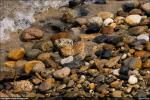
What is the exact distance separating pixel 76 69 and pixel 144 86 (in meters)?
0.96

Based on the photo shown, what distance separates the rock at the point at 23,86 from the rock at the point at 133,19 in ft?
6.56

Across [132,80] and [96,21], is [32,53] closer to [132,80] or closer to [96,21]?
[96,21]

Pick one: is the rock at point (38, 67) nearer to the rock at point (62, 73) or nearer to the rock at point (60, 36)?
the rock at point (62, 73)

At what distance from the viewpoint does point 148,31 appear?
227 inches

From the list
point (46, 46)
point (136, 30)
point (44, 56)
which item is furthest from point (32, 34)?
point (136, 30)

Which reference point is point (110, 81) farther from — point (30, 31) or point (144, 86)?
point (30, 31)

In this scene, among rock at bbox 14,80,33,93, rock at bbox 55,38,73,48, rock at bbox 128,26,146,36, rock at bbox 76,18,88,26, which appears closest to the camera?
rock at bbox 14,80,33,93

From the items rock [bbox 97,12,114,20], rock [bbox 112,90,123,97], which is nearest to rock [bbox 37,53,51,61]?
rock [bbox 112,90,123,97]

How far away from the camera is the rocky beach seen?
4.73 meters

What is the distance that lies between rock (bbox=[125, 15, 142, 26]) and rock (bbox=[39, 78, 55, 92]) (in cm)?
178

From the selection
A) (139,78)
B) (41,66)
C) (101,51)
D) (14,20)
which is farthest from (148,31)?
(14,20)

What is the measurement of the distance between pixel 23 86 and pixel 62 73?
0.52 metres

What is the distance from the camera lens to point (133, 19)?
604 cm

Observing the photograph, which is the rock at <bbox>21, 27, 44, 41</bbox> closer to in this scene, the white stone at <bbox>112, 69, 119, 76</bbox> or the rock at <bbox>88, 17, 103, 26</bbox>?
the rock at <bbox>88, 17, 103, 26</bbox>
